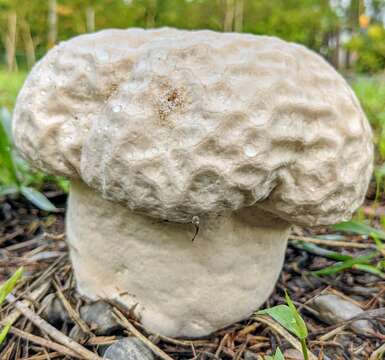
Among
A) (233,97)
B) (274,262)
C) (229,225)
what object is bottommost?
(274,262)

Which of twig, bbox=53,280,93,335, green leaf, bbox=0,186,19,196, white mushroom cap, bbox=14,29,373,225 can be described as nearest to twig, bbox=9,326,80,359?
twig, bbox=53,280,93,335

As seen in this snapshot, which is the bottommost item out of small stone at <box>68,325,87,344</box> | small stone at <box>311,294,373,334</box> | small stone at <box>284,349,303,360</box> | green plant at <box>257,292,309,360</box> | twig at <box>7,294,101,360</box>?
small stone at <box>311,294,373,334</box>

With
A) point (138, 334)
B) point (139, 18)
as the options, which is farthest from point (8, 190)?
point (139, 18)

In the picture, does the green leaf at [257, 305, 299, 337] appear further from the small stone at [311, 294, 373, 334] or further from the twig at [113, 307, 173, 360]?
the small stone at [311, 294, 373, 334]

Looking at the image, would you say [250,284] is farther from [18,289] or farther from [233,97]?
[18,289]

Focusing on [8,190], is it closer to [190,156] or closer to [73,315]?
[73,315]

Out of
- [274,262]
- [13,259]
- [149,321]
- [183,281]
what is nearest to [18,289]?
[13,259]
